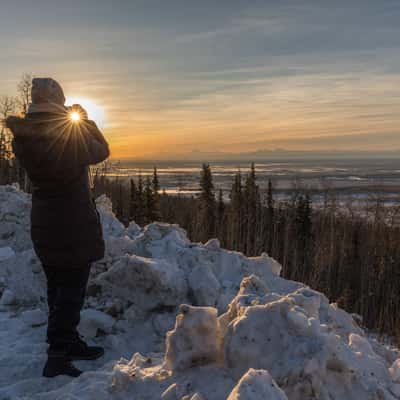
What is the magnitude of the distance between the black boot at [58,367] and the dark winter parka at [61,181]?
2.46 feet

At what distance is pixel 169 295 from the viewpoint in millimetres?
4691

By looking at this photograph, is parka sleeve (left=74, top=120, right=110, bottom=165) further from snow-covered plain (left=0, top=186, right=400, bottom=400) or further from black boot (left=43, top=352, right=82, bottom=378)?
black boot (left=43, top=352, right=82, bottom=378)

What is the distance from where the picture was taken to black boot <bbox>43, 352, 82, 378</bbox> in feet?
11.1

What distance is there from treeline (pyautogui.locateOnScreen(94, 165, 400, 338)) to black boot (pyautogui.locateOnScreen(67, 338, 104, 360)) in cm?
433

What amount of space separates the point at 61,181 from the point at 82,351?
1.55 meters

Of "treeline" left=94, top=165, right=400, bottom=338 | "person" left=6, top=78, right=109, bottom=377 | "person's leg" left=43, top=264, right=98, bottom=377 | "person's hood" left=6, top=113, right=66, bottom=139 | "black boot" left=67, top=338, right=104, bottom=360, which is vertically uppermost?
"person's hood" left=6, top=113, right=66, bottom=139

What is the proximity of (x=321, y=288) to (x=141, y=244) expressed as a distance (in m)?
6.68

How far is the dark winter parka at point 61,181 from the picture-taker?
3.17 metres

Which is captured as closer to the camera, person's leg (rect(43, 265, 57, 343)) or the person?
the person

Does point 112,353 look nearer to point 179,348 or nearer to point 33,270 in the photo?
point 179,348

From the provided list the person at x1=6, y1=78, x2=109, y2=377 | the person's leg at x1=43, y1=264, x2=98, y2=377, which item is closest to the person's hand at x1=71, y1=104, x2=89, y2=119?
the person at x1=6, y1=78, x2=109, y2=377

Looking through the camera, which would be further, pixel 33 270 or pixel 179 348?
pixel 33 270

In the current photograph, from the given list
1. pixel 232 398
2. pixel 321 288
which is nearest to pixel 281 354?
pixel 232 398

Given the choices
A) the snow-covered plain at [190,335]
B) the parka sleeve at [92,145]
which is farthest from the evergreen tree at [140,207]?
the parka sleeve at [92,145]
